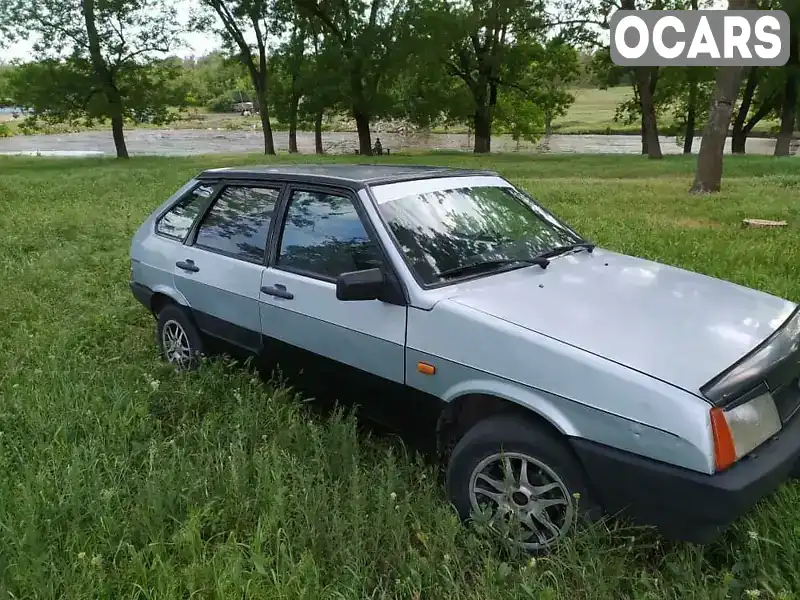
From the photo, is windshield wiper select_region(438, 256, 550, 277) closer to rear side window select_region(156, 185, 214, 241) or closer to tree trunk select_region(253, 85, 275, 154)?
rear side window select_region(156, 185, 214, 241)

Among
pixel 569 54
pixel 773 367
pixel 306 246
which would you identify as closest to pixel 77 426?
pixel 306 246

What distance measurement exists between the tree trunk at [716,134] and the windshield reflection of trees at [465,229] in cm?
1128

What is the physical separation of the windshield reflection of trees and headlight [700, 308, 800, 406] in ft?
4.20

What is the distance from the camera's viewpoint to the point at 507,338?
2836mm

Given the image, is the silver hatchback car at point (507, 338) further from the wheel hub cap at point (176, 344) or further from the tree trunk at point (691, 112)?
the tree trunk at point (691, 112)

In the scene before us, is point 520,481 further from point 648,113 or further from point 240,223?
point 648,113

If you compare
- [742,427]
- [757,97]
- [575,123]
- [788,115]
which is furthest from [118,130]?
[575,123]

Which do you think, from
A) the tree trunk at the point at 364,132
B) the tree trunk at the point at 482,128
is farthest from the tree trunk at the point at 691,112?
the tree trunk at the point at 364,132

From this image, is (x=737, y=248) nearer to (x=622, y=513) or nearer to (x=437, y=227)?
(x=437, y=227)

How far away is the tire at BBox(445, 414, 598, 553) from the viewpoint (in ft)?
8.77

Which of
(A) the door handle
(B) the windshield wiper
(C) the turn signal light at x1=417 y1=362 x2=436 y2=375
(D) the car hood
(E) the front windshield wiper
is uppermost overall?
(B) the windshield wiper

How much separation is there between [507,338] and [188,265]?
2.58 m

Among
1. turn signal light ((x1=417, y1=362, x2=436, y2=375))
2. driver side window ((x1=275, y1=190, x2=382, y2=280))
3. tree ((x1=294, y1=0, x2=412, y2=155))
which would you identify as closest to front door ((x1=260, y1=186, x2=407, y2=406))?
driver side window ((x1=275, y1=190, x2=382, y2=280))

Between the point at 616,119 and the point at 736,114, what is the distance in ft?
26.1
